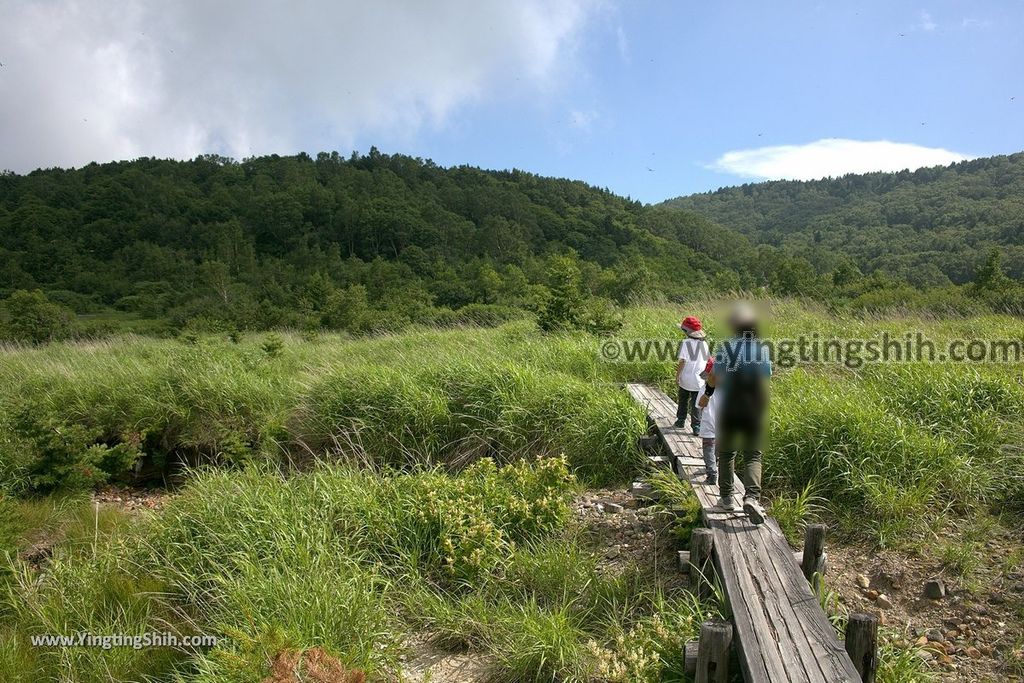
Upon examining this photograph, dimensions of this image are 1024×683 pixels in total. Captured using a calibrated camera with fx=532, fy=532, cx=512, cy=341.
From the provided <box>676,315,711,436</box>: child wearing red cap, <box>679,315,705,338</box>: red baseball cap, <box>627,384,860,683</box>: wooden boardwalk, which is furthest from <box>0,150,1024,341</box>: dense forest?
<box>627,384,860,683</box>: wooden boardwalk

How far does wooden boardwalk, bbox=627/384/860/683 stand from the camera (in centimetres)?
229

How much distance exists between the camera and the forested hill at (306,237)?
128ft

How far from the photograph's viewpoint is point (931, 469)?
14.3 feet

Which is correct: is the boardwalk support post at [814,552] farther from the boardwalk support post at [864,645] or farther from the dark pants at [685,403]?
the dark pants at [685,403]

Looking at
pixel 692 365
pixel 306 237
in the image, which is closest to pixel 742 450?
pixel 692 365

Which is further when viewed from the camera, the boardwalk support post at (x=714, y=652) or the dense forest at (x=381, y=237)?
the dense forest at (x=381, y=237)

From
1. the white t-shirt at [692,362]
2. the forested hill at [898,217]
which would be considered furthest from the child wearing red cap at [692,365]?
the forested hill at [898,217]

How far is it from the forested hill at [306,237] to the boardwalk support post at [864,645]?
2692 centimetres

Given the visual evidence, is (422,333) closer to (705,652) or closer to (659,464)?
(659,464)

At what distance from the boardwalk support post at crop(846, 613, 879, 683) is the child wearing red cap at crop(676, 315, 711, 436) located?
2515mm

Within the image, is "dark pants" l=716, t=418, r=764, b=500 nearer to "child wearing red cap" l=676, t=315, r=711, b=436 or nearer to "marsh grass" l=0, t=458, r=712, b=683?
"marsh grass" l=0, t=458, r=712, b=683

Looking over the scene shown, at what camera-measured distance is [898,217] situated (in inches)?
1976

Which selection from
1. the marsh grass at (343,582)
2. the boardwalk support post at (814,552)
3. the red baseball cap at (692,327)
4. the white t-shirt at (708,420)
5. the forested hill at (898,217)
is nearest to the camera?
the marsh grass at (343,582)

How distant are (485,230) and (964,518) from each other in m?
52.9
